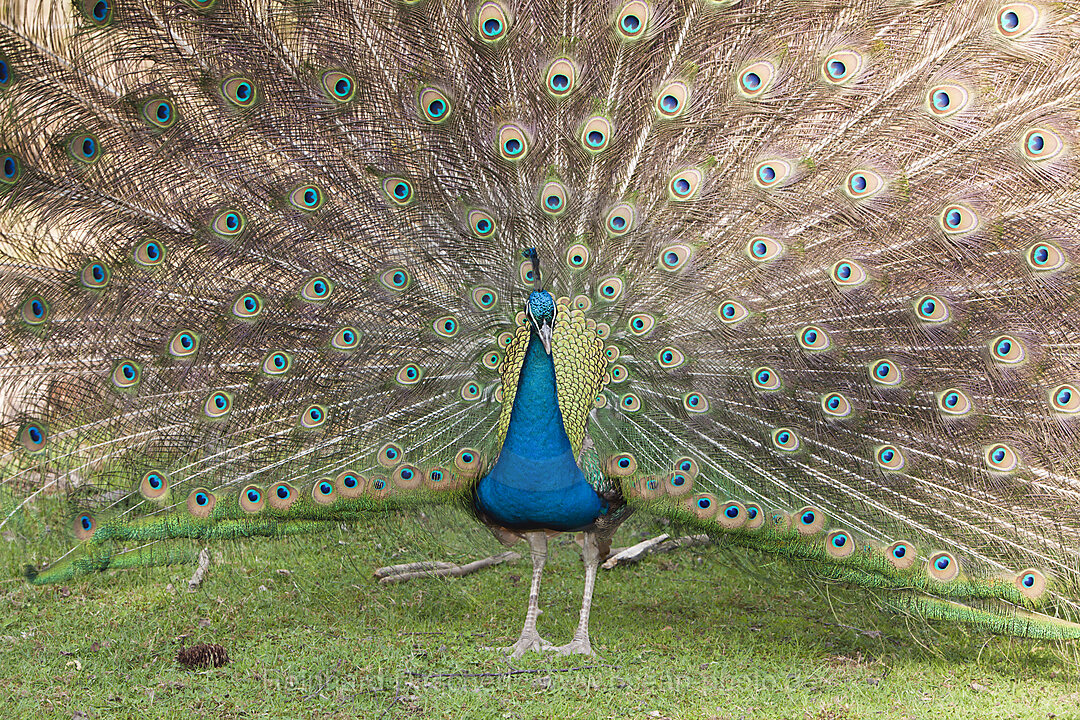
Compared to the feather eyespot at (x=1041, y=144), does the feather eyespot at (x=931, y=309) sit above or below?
below

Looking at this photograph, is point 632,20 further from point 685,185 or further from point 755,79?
point 685,185

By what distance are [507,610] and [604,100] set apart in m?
2.74

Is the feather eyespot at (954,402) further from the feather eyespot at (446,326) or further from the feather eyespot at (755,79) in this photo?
the feather eyespot at (446,326)

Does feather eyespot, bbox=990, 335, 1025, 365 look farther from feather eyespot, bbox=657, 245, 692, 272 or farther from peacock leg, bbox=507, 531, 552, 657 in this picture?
peacock leg, bbox=507, 531, 552, 657

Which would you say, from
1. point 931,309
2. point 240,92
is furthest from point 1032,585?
point 240,92

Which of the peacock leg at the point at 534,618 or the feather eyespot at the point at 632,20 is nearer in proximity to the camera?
the feather eyespot at the point at 632,20

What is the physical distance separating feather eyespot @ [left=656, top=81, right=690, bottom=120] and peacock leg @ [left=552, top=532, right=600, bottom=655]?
1.97m

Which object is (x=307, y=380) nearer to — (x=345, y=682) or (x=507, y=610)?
(x=345, y=682)

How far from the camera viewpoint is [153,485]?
399 cm

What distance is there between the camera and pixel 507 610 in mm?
5020

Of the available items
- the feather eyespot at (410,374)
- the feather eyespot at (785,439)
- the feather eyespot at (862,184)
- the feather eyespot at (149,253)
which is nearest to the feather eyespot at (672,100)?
the feather eyespot at (862,184)

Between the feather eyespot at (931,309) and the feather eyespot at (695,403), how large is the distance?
3.25ft

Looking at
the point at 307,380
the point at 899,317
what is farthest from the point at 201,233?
the point at 899,317

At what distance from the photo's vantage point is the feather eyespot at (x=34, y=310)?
12.4ft
